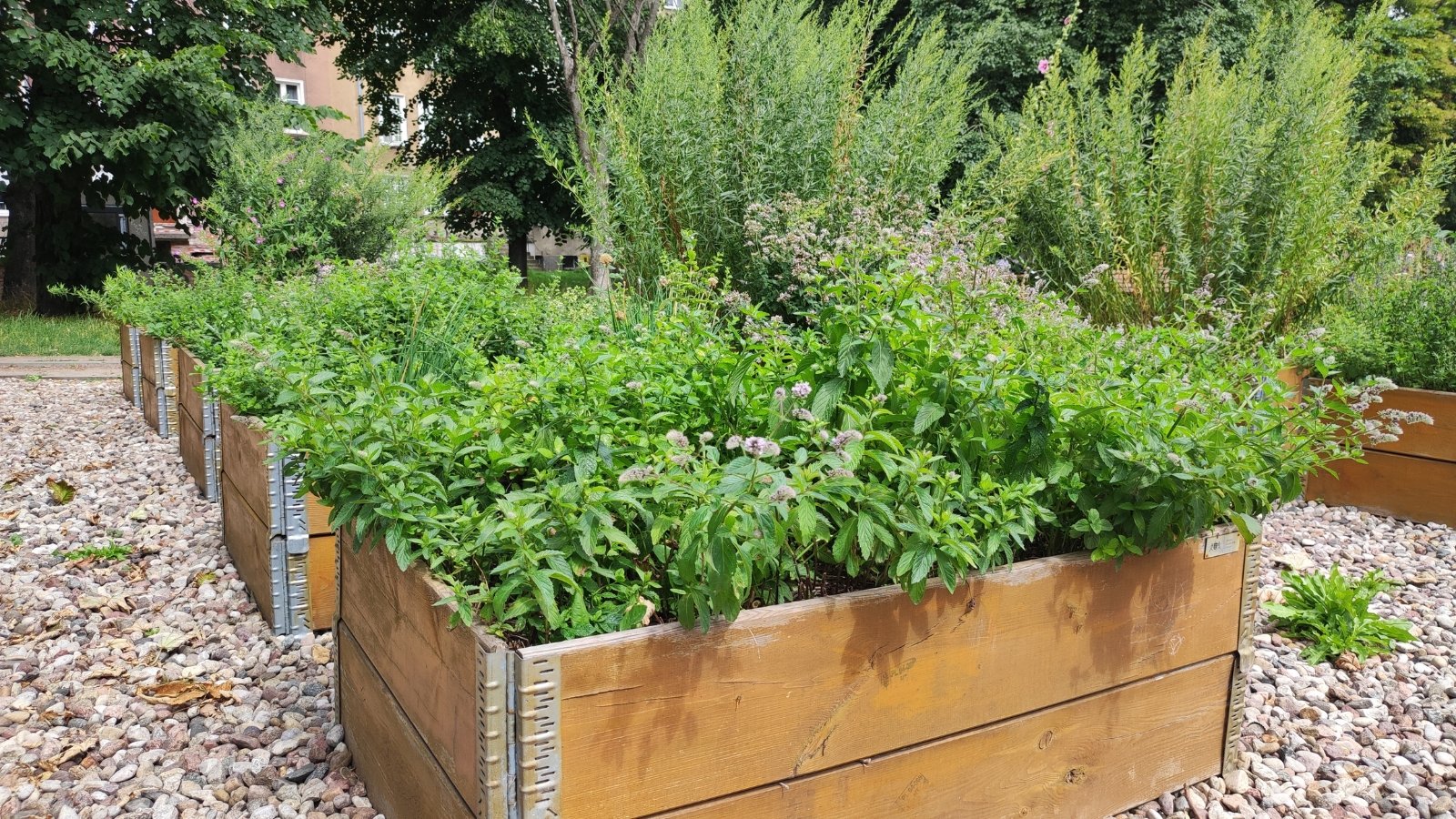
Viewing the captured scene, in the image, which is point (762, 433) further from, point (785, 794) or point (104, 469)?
point (104, 469)

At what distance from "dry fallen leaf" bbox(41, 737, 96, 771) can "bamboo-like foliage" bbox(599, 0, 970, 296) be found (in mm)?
2663

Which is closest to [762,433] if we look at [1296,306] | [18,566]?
[18,566]

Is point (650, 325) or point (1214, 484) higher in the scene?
point (650, 325)

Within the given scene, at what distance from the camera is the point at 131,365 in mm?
7227

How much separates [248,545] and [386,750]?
167cm

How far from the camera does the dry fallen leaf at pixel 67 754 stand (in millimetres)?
2258

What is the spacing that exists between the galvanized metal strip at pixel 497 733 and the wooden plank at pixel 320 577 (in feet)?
5.73

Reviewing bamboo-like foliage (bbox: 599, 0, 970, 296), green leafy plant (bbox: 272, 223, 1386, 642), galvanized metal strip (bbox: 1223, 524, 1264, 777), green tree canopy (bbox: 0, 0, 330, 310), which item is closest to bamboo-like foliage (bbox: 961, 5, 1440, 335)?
bamboo-like foliage (bbox: 599, 0, 970, 296)

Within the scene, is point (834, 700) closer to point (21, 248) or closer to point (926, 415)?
point (926, 415)

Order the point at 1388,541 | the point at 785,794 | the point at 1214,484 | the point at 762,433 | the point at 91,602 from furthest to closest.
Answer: the point at 1388,541
the point at 91,602
the point at 762,433
the point at 1214,484
the point at 785,794

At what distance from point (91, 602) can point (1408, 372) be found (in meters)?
5.43

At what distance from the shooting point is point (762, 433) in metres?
2.04

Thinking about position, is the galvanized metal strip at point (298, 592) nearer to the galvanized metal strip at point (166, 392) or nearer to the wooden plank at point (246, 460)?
the wooden plank at point (246, 460)

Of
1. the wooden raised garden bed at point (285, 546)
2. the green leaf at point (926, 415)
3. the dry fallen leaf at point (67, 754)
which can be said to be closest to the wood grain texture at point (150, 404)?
the wooden raised garden bed at point (285, 546)
